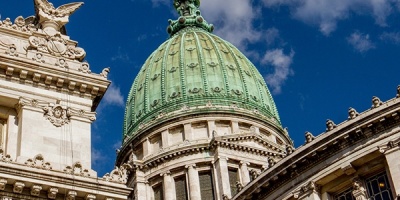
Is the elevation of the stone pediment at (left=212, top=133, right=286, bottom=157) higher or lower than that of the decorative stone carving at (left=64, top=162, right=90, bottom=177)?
higher

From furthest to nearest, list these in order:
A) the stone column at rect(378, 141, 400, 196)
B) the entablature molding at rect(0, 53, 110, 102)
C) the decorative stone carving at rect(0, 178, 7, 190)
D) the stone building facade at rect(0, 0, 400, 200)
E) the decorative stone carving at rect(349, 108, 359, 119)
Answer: the decorative stone carving at rect(349, 108, 359, 119) < the stone column at rect(378, 141, 400, 196) < the entablature molding at rect(0, 53, 110, 102) < the stone building facade at rect(0, 0, 400, 200) < the decorative stone carving at rect(0, 178, 7, 190)

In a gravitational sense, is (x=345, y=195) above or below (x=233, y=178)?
below

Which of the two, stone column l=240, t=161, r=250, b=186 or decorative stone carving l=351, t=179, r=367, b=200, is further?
stone column l=240, t=161, r=250, b=186

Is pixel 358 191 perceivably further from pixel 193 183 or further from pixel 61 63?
pixel 193 183

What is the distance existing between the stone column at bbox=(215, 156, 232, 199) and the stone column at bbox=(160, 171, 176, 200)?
146 inches

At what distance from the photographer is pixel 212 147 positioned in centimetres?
5959

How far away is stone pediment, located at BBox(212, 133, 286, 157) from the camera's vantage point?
5950 centimetres

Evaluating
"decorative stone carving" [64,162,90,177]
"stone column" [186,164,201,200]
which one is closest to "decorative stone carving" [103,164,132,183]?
"decorative stone carving" [64,162,90,177]

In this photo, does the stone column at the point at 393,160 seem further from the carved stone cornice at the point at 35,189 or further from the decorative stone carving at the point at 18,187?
the decorative stone carving at the point at 18,187

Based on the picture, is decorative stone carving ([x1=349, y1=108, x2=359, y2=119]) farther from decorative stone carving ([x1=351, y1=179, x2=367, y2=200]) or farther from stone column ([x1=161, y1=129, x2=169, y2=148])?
stone column ([x1=161, y1=129, x2=169, y2=148])

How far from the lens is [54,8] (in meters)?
31.5

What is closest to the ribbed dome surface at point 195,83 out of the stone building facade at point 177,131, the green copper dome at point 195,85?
the green copper dome at point 195,85

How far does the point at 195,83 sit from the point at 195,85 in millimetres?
301

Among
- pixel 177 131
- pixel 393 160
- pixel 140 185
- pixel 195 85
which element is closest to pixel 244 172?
pixel 177 131
